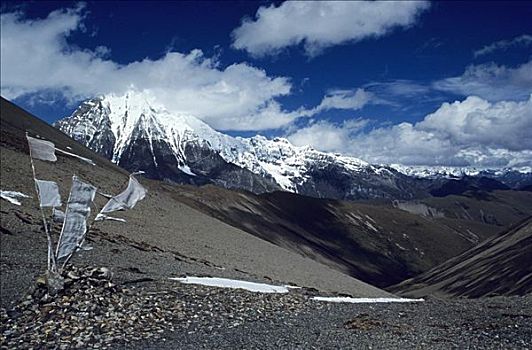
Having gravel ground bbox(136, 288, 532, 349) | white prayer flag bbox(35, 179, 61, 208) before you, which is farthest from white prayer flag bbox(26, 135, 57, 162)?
gravel ground bbox(136, 288, 532, 349)

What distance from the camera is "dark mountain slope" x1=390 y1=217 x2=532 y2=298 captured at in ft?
271

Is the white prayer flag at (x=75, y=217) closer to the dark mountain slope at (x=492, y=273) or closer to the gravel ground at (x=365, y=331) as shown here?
the gravel ground at (x=365, y=331)

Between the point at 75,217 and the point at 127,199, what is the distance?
245 cm

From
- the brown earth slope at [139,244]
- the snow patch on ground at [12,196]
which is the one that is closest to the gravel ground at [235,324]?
the brown earth slope at [139,244]

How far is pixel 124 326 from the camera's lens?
1888 cm

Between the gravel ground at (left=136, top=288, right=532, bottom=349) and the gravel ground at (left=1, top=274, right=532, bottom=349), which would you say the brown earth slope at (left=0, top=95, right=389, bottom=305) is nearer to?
the gravel ground at (left=1, top=274, right=532, bottom=349)

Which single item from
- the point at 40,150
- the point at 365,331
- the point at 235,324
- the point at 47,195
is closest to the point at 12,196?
the point at 47,195

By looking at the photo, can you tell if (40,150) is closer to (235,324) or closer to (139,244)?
(235,324)

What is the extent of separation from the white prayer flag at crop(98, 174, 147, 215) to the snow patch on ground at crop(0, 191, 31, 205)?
102ft

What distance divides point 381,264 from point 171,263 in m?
156

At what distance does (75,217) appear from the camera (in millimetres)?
22234

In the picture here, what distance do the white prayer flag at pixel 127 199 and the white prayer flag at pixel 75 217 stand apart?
112cm

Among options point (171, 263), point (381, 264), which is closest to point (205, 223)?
point (171, 263)

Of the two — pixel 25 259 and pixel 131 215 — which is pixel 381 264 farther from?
pixel 25 259
